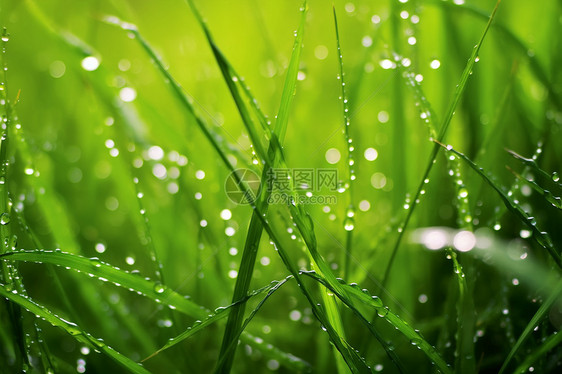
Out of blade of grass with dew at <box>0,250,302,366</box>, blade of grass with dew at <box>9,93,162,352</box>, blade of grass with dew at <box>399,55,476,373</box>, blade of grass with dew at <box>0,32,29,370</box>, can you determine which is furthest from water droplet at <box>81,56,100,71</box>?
blade of grass with dew at <box>399,55,476,373</box>

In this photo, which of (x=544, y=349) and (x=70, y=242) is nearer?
(x=544, y=349)

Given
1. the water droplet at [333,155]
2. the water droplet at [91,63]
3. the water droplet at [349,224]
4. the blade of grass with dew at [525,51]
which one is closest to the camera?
the water droplet at [349,224]

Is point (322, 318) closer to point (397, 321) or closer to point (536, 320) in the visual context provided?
point (397, 321)

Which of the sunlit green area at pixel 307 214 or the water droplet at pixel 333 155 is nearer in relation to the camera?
the sunlit green area at pixel 307 214

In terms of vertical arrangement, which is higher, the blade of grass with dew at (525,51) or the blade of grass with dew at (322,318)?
the blade of grass with dew at (525,51)

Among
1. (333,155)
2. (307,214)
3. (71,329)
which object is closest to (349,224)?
(307,214)

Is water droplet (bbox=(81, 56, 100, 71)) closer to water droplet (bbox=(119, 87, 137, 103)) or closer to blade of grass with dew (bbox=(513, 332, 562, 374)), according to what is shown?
water droplet (bbox=(119, 87, 137, 103))

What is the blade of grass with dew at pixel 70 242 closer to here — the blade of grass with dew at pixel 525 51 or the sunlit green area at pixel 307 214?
the sunlit green area at pixel 307 214

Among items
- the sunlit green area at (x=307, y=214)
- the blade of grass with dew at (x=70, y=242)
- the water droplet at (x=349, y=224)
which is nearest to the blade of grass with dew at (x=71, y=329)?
the sunlit green area at (x=307, y=214)

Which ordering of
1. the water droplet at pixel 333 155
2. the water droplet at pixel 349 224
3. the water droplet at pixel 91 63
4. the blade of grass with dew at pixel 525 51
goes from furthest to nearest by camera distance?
1. the water droplet at pixel 333 155
2. the water droplet at pixel 91 63
3. the blade of grass with dew at pixel 525 51
4. the water droplet at pixel 349 224
